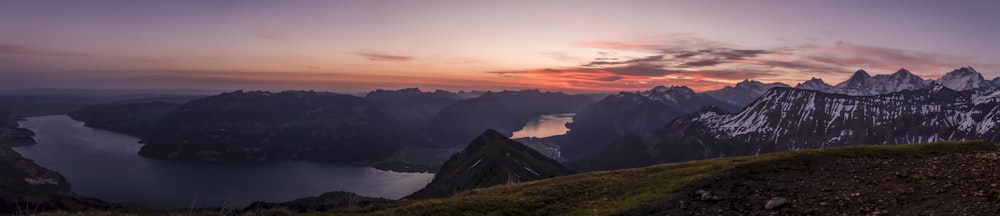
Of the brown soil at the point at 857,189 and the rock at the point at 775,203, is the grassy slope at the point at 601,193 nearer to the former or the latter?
the brown soil at the point at 857,189

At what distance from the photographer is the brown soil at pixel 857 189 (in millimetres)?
16422

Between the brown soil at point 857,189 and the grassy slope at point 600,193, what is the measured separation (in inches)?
45.6

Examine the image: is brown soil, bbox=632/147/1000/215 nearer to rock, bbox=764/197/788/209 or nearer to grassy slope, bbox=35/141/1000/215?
rock, bbox=764/197/788/209

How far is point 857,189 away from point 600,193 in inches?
445

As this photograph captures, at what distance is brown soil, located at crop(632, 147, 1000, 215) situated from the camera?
16.4 m

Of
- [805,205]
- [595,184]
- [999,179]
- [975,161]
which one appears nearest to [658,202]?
[805,205]

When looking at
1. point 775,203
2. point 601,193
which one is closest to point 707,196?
point 775,203

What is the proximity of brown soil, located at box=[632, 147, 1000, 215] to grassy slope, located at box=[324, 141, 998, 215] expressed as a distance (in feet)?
3.80

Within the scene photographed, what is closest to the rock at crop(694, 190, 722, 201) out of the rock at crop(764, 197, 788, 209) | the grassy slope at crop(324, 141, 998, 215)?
the grassy slope at crop(324, 141, 998, 215)

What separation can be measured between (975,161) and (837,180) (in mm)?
8594

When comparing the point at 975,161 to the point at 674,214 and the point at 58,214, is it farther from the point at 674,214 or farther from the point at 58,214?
the point at 58,214

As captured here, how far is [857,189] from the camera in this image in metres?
19.5

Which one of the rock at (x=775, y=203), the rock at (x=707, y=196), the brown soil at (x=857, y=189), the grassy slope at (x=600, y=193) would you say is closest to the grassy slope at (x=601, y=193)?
the grassy slope at (x=600, y=193)

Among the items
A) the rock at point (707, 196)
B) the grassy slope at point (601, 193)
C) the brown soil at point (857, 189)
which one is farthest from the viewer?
the grassy slope at point (601, 193)
